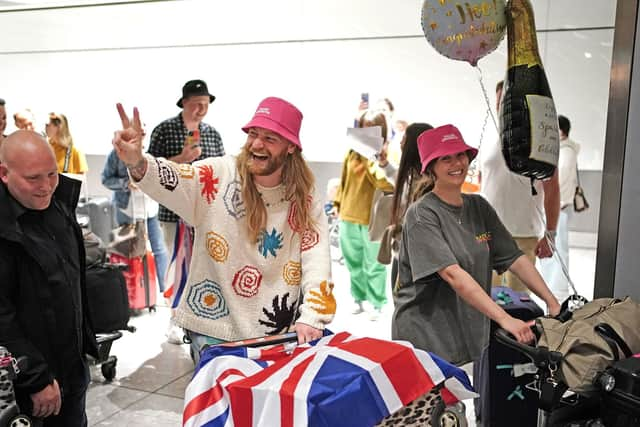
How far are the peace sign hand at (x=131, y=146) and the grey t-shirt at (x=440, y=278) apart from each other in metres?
1.01

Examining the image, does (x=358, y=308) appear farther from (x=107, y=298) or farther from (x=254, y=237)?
(x=254, y=237)

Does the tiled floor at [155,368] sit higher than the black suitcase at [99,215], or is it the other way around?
the black suitcase at [99,215]

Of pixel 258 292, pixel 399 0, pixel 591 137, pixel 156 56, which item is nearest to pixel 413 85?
pixel 399 0

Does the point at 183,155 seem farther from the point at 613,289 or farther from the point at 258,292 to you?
the point at 613,289

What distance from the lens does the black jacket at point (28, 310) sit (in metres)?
2.04

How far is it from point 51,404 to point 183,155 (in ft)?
7.14

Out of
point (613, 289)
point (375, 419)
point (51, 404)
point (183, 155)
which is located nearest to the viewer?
point (375, 419)

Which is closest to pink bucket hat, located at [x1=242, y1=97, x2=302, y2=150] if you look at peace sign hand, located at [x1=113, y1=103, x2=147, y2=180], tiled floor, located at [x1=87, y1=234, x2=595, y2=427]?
peace sign hand, located at [x1=113, y1=103, x2=147, y2=180]

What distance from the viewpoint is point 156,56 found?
687 centimetres

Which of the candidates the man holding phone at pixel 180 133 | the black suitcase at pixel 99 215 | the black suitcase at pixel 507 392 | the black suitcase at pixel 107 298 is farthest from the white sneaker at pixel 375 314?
the black suitcase at pixel 99 215

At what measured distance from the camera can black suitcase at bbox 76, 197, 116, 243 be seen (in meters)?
6.22

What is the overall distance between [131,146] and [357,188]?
300cm

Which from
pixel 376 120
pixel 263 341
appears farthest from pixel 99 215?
pixel 263 341

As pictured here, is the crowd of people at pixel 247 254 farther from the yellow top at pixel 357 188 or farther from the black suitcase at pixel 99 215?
the black suitcase at pixel 99 215
